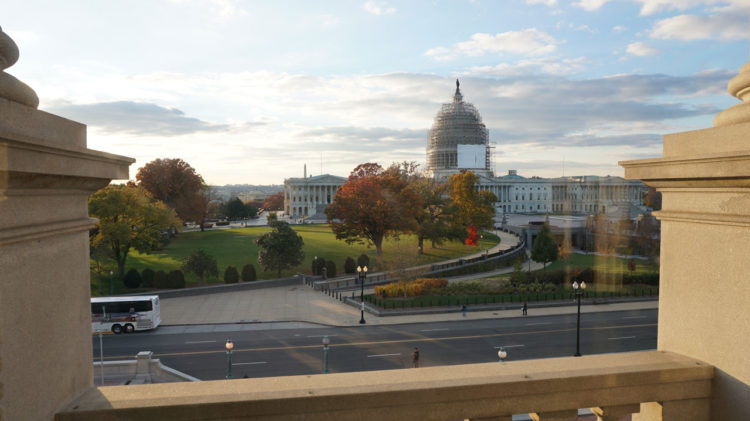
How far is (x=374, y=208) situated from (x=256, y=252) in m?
16.3

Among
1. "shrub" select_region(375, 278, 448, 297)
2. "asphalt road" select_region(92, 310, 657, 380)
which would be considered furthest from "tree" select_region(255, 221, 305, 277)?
"asphalt road" select_region(92, 310, 657, 380)

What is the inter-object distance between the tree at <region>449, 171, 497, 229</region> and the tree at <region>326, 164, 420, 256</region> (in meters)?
16.0

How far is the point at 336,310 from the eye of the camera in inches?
1195

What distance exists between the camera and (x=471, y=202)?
6278 centimetres

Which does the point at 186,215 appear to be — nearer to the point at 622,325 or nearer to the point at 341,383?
the point at 622,325

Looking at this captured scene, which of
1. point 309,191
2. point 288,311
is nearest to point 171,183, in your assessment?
point 288,311

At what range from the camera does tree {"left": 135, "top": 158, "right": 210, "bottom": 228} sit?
7650 cm

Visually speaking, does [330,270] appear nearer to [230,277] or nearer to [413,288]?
[230,277]

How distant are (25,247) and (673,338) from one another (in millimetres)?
4493

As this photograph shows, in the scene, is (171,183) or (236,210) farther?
(236,210)

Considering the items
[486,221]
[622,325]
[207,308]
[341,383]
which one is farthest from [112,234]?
[486,221]

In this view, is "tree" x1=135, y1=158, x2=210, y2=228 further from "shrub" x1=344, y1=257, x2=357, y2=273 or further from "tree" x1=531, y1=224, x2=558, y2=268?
"tree" x1=531, y1=224, x2=558, y2=268

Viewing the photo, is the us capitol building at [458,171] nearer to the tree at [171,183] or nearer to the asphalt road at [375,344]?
the tree at [171,183]

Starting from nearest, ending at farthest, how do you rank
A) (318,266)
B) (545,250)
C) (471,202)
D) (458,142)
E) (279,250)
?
(279,250) < (545,250) < (318,266) < (471,202) < (458,142)
